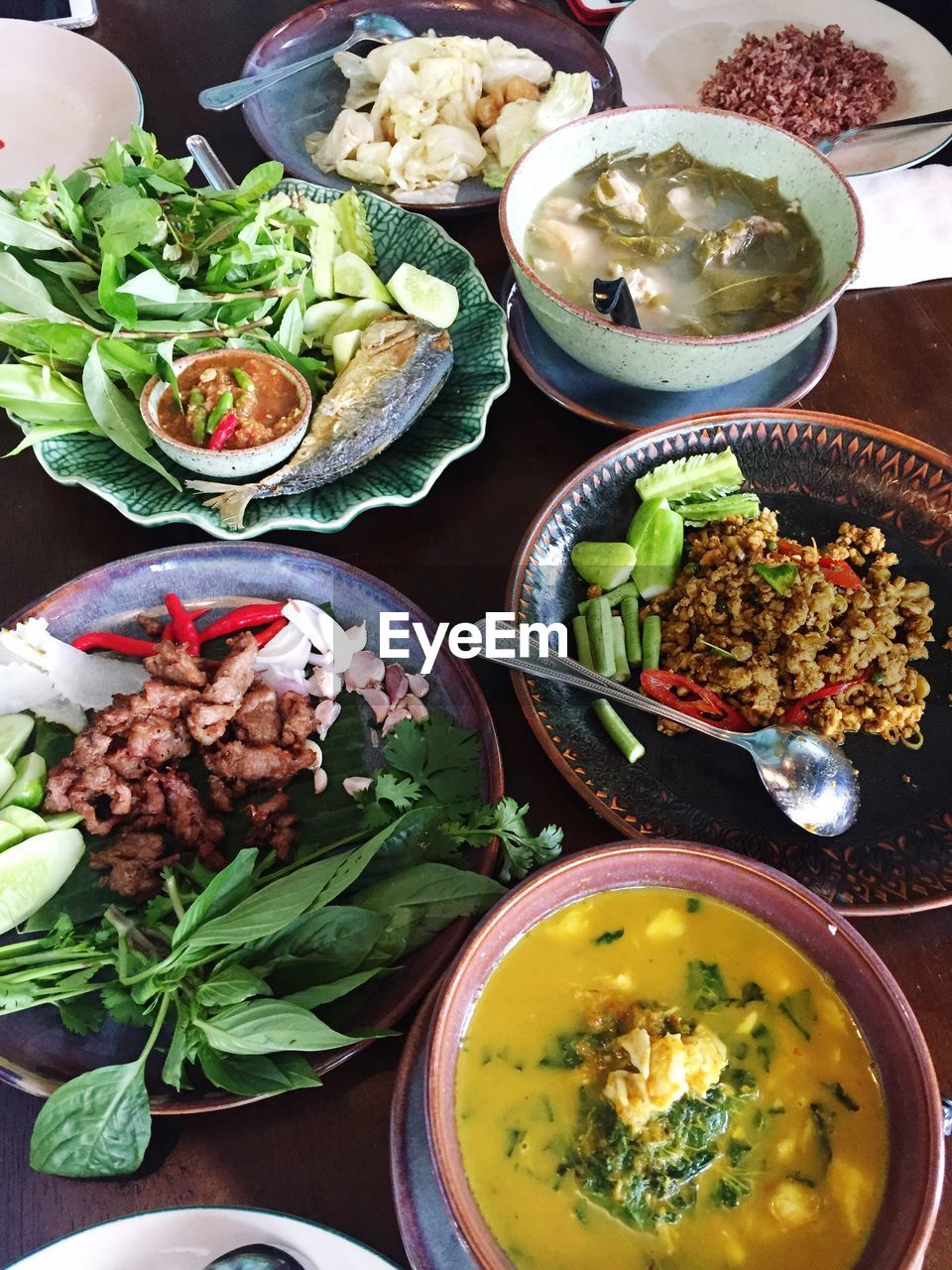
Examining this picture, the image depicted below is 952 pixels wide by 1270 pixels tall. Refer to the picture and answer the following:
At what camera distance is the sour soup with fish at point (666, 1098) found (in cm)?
104

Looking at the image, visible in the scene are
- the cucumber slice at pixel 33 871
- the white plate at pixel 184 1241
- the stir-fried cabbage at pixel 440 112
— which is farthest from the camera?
the stir-fried cabbage at pixel 440 112

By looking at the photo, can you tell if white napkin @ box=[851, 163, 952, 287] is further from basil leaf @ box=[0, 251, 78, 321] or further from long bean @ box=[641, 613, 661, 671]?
basil leaf @ box=[0, 251, 78, 321]

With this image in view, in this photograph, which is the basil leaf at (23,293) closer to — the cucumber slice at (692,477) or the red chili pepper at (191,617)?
the red chili pepper at (191,617)

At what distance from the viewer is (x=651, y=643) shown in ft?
5.25

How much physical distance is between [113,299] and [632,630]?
1.24m

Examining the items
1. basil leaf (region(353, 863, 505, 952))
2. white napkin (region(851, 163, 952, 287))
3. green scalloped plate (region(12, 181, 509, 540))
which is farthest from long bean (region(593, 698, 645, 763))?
white napkin (region(851, 163, 952, 287))

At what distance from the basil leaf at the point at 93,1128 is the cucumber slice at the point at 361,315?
157 cm

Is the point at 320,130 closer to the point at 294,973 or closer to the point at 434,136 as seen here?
the point at 434,136

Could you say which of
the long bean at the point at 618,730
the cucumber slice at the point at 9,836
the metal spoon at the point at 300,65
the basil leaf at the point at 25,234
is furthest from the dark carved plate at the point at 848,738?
the metal spoon at the point at 300,65

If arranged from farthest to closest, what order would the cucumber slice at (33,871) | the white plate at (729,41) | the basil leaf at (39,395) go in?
the white plate at (729,41) → the basil leaf at (39,395) → the cucumber slice at (33,871)

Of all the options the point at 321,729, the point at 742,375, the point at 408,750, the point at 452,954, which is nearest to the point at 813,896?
the point at 452,954

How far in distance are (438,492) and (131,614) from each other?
669 millimetres

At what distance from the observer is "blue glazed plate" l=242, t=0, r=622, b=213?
8.10ft

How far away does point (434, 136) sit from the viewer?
2416mm
